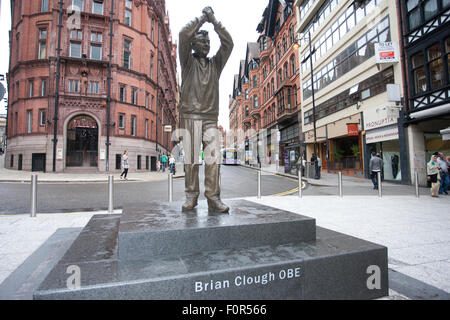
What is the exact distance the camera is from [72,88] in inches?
1009

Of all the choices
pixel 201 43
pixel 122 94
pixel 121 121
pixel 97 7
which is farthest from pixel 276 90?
pixel 201 43

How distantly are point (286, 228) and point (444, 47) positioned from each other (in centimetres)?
1569

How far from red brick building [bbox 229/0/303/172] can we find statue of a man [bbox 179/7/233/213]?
1919 centimetres

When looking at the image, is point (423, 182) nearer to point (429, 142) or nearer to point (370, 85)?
point (429, 142)

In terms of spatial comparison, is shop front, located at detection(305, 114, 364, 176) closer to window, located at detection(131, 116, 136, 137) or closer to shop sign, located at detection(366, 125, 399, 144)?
shop sign, located at detection(366, 125, 399, 144)

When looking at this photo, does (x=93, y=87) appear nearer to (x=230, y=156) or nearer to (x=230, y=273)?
(x=230, y=156)

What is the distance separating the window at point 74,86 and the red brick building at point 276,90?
21.0 meters

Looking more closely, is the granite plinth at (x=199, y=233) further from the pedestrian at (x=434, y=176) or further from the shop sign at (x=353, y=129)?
the shop sign at (x=353, y=129)

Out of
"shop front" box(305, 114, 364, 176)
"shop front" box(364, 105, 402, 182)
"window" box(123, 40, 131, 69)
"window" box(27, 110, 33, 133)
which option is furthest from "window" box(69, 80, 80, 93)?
"shop front" box(364, 105, 402, 182)

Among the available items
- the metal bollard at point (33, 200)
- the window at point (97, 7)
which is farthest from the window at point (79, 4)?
the metal bollard at point (33, 200)

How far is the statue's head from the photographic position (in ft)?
12.9

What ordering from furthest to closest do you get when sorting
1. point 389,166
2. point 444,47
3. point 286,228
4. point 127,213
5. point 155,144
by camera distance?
point 155,144
point 389,166
point 444,47
point 127,213
point 286,228

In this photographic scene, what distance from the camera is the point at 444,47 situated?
13.0 metres
